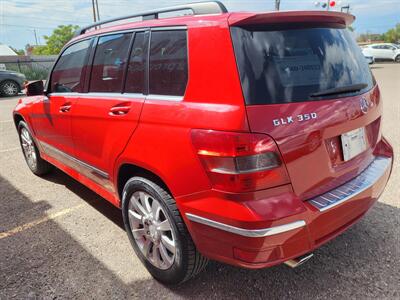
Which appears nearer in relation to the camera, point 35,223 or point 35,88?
point 35,223

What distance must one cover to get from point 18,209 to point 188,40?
9.57ft

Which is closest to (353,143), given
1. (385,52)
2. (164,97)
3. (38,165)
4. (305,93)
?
(305,93)

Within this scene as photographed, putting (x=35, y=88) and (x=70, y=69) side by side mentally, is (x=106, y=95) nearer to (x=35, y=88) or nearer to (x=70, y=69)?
(x=70, y=69)

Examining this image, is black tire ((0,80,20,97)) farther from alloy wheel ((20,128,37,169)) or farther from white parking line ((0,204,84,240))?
white parking line ((0,204,84,240))

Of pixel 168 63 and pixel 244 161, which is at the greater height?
pixel 168 63

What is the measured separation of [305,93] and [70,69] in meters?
2.48

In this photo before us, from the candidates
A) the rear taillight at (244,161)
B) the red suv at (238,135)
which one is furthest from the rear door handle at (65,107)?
the rear taillight at (244,161)

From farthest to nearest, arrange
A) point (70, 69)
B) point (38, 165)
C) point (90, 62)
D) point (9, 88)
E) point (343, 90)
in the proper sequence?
point (9, 88), point (38, 165), point (70, 69), point (90, 62), point (343, 90)

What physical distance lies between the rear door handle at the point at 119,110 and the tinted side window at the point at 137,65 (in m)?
0.14

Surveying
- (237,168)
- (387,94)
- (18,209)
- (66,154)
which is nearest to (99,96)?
(66,154)

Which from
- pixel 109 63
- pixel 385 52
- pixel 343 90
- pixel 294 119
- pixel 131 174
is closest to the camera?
pixel 294 119

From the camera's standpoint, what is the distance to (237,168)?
70.2 inches

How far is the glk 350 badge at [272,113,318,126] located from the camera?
1.81 metres

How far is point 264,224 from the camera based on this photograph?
5.76ft
